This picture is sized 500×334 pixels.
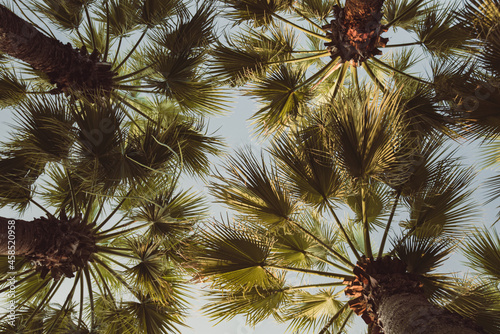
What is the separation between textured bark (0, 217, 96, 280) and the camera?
299 centimetres

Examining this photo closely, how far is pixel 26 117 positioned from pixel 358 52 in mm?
3521

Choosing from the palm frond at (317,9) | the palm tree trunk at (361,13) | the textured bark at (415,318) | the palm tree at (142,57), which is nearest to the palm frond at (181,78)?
the palm tree at (142,57)

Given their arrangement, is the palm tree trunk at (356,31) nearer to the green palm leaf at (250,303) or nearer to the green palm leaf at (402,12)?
the green palm leaf at (402,12)

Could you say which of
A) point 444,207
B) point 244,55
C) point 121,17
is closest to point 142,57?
point 121,17

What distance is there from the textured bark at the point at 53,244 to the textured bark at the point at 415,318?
2740 millimetres

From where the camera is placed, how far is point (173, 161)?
367 cm

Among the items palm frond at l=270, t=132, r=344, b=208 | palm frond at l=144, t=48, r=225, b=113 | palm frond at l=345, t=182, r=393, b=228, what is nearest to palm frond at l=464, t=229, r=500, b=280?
palm frond at l=345, t=182, r=393, b=228

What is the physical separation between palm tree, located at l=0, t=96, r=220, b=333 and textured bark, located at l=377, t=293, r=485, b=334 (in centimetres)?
173

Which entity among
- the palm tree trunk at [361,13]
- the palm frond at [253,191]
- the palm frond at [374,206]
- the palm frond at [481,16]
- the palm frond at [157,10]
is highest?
Result: the palm frond at [157,10]

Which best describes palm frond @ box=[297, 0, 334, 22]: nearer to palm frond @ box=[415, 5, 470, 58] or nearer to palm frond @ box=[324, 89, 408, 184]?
palm frond @ box=[415, 5, 470, 58]

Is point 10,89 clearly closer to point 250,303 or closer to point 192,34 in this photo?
point 192,34

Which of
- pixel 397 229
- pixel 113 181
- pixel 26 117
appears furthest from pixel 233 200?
pixel 26 117

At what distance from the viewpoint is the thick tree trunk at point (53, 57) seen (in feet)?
10.00

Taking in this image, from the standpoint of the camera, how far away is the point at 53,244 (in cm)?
316
